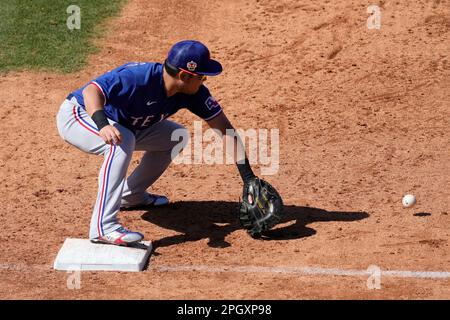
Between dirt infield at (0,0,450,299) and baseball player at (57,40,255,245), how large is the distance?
1.75 ft

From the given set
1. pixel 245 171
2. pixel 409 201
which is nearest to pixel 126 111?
pixel 245 171

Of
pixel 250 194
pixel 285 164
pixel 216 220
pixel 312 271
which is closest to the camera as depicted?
pixel 312 271

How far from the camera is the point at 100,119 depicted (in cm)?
731

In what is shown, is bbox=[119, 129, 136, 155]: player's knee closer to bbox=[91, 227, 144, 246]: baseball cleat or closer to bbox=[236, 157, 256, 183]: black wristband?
bbox=[91, 227, 144, 246]: baseball cleat

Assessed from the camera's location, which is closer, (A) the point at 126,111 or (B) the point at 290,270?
Result: (B) the point at 290,270

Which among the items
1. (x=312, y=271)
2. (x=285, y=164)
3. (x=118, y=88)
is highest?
(x=118, y=88)

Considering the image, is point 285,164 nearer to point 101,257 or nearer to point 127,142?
point 127,142

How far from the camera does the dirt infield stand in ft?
23.9

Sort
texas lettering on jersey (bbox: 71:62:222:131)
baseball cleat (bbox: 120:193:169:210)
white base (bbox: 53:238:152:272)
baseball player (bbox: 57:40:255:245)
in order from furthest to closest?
1. baseball cleat (bbox: 120:193:169:210)
2. texas lettering on jersey (bbox: 71:62:222:131)
3. baseball player (bbox: 57:40:255:245)
4. white base (bbox: 53:238:152:272)

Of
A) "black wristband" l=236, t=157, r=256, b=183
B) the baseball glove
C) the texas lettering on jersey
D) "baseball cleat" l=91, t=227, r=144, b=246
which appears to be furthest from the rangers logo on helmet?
"baseball cleat" l=91, t=227, r=144, b=246

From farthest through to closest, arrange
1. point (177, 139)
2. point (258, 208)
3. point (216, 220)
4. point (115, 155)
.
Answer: point (216, 220) < point (177, 139) < point (258, 208) < point (115, 155)

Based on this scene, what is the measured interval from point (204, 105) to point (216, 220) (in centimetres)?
102
